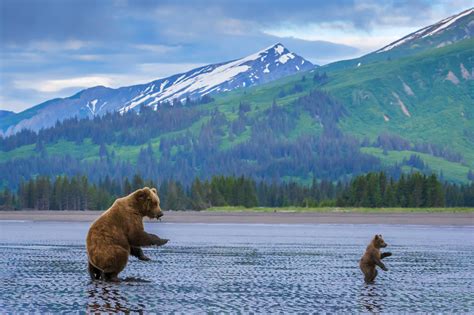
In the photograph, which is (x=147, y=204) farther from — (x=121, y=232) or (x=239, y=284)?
(x=239, y=284)

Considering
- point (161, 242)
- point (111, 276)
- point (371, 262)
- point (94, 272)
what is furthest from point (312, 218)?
point (161, 242)

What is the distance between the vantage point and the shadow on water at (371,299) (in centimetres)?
2570

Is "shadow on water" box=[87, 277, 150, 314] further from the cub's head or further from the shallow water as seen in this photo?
the cub's head

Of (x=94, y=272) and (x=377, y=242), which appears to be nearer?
(x=94, y=272)

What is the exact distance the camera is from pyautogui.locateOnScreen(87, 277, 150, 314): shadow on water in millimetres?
24202

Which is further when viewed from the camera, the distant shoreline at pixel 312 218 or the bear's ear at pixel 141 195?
the distant shoreline at pixel 312 218

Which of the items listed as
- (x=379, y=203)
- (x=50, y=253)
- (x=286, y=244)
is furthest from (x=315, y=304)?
(x=379, y=203)

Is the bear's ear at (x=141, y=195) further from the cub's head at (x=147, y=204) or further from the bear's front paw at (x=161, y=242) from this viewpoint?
the bear's front paw at (x=161, y=242)

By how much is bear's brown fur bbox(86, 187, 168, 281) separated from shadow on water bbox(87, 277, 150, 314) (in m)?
0.74

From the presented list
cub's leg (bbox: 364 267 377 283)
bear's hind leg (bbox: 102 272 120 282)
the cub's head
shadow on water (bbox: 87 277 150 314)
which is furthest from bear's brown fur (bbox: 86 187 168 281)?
cub's leg (bbox: 364 267 377 283)

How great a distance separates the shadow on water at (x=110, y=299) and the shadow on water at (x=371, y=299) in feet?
21.8

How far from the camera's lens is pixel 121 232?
29047 mm

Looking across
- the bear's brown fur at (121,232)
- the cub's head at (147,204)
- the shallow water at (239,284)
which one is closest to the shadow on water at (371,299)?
the shallow water at (239,284)

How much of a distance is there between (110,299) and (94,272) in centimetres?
430
